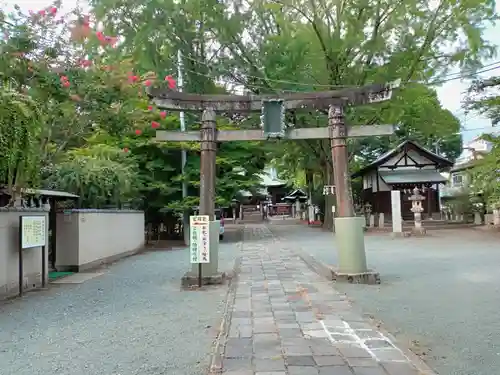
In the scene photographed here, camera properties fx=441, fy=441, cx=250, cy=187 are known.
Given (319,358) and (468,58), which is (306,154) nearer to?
(468,58)

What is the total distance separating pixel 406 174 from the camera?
2891 cm

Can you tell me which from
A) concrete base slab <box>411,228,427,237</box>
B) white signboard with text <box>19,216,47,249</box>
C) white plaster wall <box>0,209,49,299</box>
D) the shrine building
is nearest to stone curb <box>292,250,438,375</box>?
white signboard with text <box>19,216,47,249</box>

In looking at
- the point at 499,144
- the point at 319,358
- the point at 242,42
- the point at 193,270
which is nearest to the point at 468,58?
the point at 499,144

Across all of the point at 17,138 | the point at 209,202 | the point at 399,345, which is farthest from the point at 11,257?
the point at 399,345

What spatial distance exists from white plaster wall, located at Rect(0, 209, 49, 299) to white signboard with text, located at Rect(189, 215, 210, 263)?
317 centimetres

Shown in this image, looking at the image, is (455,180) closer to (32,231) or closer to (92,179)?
(92,179)

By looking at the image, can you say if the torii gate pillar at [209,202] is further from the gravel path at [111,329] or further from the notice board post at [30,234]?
the notice board post at [30,234]

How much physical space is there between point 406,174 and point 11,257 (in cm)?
2555

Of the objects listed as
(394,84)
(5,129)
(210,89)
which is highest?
(210,89)

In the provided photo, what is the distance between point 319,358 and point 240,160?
15414mm

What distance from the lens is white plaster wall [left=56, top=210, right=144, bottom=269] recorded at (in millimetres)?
11633

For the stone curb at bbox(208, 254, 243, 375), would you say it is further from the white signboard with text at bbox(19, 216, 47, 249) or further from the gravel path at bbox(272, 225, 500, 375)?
the white signboard with text at bbox(19, 216, 47, 249)

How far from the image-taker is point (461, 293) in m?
7.61

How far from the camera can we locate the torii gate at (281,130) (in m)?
9.23
